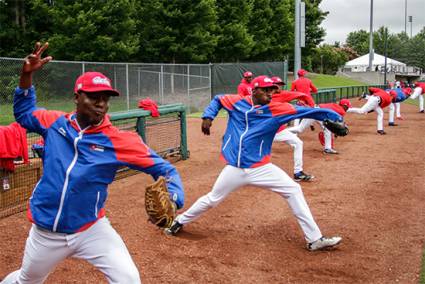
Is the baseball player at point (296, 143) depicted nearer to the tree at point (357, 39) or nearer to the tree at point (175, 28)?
the tree at point (175, 28)

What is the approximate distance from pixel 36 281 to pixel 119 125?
6463mm

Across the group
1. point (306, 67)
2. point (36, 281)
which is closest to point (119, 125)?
point (36, 281)

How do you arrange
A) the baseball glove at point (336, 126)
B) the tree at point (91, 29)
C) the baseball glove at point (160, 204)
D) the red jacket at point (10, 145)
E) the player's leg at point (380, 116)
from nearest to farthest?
the baseball glove at point (160, 204) → the baseball glove at point (336, 126) → the red jacket at point (10, 145) → the player's leg at point (380, 116) → the tree at point (91, 29)

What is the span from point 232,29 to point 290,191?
28.2m

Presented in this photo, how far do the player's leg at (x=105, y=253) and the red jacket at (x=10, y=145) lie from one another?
3.54 meters

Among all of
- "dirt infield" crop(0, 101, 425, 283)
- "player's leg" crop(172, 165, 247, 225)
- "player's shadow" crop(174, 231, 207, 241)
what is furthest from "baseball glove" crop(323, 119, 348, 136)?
"player's shadow" crop(174, 231, 207, 241)

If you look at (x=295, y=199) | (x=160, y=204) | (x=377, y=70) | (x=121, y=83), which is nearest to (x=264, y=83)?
(x=295, y=199)

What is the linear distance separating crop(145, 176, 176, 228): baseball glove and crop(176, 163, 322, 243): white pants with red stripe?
265 centimetres

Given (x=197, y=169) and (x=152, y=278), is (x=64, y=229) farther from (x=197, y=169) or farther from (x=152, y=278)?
(x=197, y=169)

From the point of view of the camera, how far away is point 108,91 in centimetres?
335

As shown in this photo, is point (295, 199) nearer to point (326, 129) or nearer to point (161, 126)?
point (161, 126)

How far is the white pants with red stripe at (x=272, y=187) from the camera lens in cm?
574

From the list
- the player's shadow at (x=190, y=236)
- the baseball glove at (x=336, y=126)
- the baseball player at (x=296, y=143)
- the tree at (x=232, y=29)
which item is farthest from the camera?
the tree at (x=232, y=29)

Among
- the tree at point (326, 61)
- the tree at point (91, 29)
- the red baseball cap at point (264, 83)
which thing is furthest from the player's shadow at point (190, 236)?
the tree at point (326, 61)
